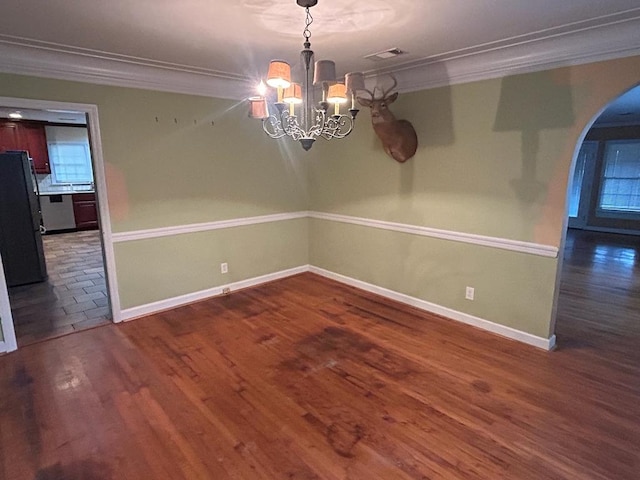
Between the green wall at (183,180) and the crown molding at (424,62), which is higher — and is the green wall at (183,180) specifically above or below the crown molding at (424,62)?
below

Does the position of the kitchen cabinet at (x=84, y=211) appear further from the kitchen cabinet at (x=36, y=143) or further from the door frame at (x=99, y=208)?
the door frame at (x=99, y=208)

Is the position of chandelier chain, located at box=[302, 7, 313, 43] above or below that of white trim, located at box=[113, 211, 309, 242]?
above

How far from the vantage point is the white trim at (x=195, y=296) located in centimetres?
383

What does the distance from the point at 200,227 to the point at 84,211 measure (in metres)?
5.70

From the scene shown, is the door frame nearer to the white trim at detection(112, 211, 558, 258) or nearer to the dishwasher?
the white trim at detection(112, 211, 558, 258)

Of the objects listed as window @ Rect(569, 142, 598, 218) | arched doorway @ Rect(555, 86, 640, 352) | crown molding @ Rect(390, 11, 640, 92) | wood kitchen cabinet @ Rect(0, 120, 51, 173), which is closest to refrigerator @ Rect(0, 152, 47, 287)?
wood kitchen cabinet @ Rect(0, 120, 51, 173)

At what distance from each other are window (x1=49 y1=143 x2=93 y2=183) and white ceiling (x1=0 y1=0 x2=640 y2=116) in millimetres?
6025

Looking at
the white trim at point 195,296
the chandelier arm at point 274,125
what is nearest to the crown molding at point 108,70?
the chandelier arm at point 274,125

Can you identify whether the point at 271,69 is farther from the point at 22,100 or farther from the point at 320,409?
the point at 22,100

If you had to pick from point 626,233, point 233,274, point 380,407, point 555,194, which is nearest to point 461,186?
point 555,194

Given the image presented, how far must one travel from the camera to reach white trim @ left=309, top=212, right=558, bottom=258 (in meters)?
3.09

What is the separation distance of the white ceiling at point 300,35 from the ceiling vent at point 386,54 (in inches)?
2.4

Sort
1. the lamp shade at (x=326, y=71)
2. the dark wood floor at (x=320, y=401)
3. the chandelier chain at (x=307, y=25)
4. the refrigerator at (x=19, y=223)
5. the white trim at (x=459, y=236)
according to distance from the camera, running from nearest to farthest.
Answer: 1. the dark wood floor at (x=320, y=401)
2. the lamp shade at (x=326, y=71)
3. the chandelier chain at (x=307, y=25)
4. the white trim at (x=459, y=236)
5. the refrigerator at (x=19, y=223)

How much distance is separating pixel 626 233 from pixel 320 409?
8875 mm
